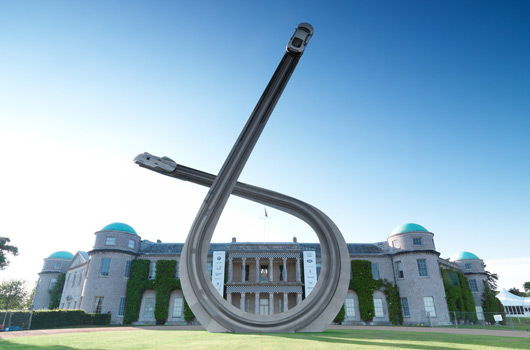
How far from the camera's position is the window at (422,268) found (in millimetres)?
40325

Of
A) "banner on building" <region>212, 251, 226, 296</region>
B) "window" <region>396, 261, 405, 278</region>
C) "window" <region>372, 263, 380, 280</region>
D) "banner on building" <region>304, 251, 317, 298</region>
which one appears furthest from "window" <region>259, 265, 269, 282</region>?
"window" <region>396, 261, 405, 278</region>

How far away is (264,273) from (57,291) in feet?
117

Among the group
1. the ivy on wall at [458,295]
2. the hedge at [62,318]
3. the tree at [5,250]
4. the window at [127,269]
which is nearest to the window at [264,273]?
the window at [127,269]

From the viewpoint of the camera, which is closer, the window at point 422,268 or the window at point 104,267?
the window at point 104,267

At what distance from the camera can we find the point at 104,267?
40.2 meters

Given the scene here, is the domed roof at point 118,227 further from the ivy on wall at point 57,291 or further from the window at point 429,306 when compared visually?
the window at point 429,306

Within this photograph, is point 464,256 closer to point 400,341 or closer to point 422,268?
point 422,268

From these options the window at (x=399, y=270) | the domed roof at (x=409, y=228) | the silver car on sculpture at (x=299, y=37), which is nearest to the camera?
the silver car on sculpture at (x=299, y=37)

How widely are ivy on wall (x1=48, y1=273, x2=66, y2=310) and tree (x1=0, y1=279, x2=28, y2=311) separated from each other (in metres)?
31.8

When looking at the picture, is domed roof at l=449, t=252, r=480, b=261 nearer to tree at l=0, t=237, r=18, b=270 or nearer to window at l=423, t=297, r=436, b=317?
window at l=423, t=297, r=436, b=317

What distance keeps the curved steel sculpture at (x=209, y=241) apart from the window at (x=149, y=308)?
32.3 metres

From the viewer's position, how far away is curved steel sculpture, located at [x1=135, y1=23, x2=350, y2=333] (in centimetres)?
1299

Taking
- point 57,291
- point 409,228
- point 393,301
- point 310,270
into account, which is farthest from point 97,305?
point 409,228

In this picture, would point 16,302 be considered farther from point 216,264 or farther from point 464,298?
point 464,298
